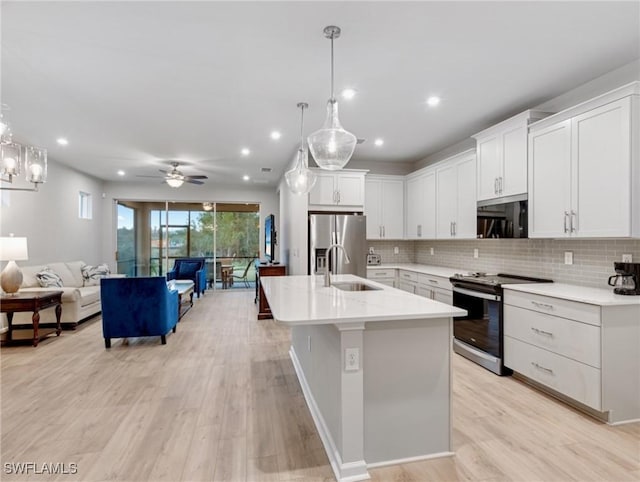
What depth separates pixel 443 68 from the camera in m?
2.69

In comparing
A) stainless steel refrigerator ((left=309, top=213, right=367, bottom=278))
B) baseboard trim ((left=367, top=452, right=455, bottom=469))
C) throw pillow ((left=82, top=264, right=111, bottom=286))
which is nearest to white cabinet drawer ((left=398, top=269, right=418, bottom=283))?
stainless steel refrigerator ((left=309, top=213, right=367, bottom=278))

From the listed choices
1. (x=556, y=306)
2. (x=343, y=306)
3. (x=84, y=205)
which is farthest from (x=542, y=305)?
(x=84, y=205)

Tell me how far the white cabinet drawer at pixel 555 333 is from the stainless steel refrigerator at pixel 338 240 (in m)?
2.16

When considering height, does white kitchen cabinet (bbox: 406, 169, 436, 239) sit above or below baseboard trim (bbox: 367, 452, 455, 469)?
above

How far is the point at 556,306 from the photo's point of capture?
2.59 metres

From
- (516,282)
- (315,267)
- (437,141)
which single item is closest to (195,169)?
(315,267)

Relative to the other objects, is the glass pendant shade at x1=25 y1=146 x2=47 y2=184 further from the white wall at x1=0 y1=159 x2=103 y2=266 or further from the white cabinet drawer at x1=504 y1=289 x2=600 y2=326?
the white cabinet drawer at x1=504 y1=289 x2=600 y2=326

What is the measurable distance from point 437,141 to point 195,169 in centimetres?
459

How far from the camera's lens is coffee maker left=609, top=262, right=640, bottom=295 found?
2.46 meters

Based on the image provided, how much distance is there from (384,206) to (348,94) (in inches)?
105

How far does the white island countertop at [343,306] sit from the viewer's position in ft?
5.66

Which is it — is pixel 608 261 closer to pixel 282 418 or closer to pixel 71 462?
pixel 282 418

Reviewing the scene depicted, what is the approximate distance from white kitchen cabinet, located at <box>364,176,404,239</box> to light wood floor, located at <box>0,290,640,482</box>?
2.47 metres

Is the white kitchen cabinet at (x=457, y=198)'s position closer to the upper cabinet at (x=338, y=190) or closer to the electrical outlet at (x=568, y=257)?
the electrical outlet at (x=568, y=257)
